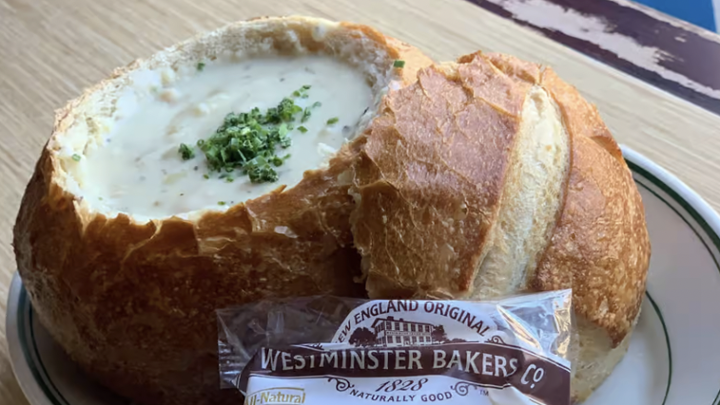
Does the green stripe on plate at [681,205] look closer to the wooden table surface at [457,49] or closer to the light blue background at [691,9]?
the wooden table surface at [457,49]

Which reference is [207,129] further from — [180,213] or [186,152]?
[180,213]

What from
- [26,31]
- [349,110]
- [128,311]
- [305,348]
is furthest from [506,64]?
[26,31]

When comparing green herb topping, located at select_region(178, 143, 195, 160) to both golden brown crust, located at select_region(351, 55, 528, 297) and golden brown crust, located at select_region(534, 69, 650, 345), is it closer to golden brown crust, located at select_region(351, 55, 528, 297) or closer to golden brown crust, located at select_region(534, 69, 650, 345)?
golden brown crust, located at select_region(351, 55, 528, 297)

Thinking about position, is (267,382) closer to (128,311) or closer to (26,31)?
(128,311)

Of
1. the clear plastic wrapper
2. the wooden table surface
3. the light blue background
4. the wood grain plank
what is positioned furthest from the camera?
the light blue background

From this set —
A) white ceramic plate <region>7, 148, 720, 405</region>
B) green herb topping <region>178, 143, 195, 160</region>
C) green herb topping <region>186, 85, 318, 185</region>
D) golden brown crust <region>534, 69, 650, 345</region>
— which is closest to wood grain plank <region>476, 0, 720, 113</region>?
white ceramic plate <region>7, 148, 720, 405</region>

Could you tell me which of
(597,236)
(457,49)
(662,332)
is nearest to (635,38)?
(457,49)
